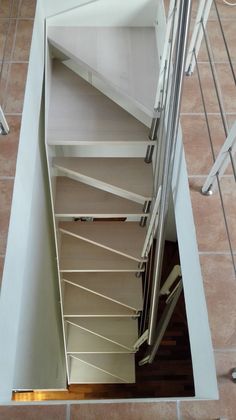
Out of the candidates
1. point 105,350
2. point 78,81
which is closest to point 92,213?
point 78,81

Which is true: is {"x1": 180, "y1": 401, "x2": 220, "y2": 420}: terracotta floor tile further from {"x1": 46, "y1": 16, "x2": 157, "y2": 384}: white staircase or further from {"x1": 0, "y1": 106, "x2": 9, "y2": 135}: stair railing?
{"x1": 46, "y1": 16, "x2": 157, "y2": 384}: white staircase

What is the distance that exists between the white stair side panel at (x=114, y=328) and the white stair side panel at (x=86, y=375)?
0.32 metres

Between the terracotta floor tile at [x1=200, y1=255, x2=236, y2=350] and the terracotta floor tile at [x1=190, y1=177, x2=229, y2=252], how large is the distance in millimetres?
43

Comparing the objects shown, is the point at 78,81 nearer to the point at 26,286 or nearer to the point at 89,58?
the point at 89,58

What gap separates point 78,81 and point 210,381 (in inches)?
76.0

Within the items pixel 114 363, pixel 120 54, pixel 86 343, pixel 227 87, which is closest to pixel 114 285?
pixel 86 343

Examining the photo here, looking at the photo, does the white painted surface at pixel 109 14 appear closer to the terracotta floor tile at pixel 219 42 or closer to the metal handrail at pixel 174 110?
the terracotta floor tile at pixel 219 42

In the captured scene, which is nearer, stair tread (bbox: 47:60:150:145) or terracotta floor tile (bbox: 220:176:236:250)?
terracotta floor tile (bbox: 220:176:236:250)

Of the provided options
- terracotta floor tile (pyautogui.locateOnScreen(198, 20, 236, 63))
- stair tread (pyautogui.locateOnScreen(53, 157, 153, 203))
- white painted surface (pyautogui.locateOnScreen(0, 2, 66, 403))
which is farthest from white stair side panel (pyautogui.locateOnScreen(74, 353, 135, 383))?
terracotta floor tile (pyautogui.locateOnScreen(198, 20, 236, 63))

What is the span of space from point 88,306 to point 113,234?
696 mm

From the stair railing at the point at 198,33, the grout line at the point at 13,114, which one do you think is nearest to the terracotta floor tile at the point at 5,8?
the grout line at the point at 13,114

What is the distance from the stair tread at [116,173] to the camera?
2.37 meters

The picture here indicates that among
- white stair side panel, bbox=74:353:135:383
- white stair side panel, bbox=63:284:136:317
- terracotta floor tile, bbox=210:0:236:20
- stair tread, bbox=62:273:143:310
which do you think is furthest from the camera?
white stair side panel, bbox=74:353:135:383

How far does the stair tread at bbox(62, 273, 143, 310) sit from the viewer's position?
9.48 ft
